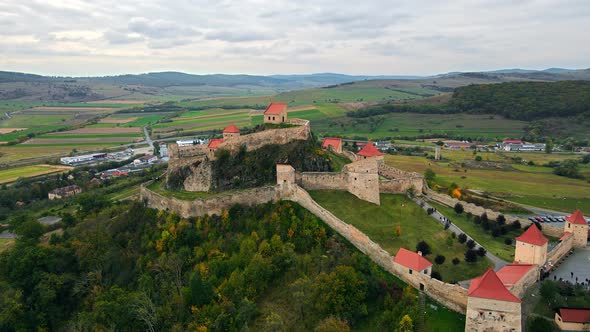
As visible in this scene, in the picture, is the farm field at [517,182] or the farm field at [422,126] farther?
the farm field at [422,126]

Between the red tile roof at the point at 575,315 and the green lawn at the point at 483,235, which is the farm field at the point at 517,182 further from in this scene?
the red tile roof at the point at 575,315

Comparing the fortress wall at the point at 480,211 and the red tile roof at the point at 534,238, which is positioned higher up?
the red tile roof at the point at 534,238

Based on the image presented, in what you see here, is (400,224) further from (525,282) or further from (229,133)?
(229,133)

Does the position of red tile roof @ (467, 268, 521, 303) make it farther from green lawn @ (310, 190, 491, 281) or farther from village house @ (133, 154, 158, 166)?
village house @ (133, 154, 158, 166)

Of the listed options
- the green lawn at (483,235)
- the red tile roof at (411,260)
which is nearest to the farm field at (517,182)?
the green lawn at (483,235)

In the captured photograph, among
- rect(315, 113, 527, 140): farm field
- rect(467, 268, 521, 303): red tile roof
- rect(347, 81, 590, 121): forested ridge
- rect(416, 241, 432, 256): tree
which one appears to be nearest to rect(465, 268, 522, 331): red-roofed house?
rect(467, 268, 521, 303): red tile roof

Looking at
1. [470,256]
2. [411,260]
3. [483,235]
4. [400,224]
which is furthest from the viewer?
[483,235]

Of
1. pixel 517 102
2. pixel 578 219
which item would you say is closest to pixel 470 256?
pixel 578 219
